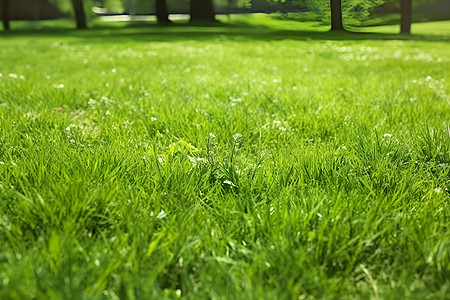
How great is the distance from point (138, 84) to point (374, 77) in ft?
12.1

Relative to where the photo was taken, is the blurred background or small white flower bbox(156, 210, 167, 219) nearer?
small white flower bbox(156, 210, 167, 219)

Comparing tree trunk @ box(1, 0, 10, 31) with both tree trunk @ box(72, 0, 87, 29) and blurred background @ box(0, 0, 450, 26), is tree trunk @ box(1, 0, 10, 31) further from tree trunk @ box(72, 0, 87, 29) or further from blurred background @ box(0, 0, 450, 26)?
blurred background @ box(0, 0, 450, 26)

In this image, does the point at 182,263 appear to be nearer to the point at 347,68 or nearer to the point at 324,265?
the point at 324,265

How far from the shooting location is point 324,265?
4.60 ft

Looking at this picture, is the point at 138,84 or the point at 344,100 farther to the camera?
the point at 138,84

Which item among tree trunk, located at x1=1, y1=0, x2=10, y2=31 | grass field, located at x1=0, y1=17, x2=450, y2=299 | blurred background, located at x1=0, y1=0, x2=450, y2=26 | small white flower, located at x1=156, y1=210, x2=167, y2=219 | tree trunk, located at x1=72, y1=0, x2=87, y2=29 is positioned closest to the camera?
grass field, located at x1=0, y1=17, x2=450, y2=299

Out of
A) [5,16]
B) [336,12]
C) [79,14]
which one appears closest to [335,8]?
[336,12]

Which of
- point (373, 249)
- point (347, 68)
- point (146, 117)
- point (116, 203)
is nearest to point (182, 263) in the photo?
point (116, 203)

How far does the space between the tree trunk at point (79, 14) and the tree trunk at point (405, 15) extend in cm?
3291

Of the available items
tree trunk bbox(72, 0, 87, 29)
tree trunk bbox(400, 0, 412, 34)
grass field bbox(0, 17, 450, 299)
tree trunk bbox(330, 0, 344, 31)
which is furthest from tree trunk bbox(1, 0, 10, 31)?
tree trunk bbox(330, 0, 344, 31)

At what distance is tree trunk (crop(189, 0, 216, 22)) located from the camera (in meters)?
4.72

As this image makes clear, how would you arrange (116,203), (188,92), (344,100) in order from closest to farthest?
1. (116,203)
2. (344,100)
3. (188,92)

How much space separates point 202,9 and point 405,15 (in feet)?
8.92

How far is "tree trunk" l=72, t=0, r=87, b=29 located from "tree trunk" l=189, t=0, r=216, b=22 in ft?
97.8
